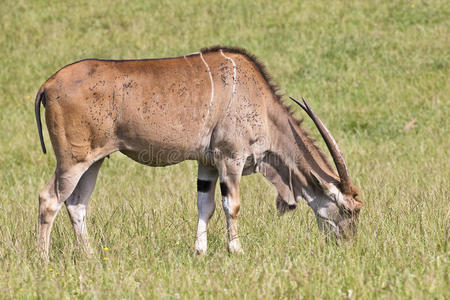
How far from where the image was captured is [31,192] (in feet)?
31.9

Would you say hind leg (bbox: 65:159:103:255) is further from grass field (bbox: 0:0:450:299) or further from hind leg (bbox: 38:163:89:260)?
hind leg (bbox: 38:163:89:260)

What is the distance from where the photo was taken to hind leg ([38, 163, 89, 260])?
5.89 m

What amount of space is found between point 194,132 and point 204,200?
823 mm

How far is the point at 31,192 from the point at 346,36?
32.5 feet

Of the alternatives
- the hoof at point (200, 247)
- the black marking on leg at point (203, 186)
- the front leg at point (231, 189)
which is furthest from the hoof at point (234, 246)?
the black marking on leg at point (203, 186)

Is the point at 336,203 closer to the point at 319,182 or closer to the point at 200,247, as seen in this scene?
the point at 319,182

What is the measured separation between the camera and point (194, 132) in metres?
6.21

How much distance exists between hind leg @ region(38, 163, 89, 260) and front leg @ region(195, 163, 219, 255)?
1.27 m

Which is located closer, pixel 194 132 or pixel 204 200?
pixel 194 132

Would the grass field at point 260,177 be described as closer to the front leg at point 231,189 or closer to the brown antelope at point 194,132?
the front leg at point 231,189

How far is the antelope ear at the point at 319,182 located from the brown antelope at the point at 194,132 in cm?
1

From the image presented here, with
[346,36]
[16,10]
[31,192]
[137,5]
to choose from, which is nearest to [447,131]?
[346,36]

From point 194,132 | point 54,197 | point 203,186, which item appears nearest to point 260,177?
point 203,186

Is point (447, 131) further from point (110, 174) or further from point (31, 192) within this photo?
point (31, 192)
